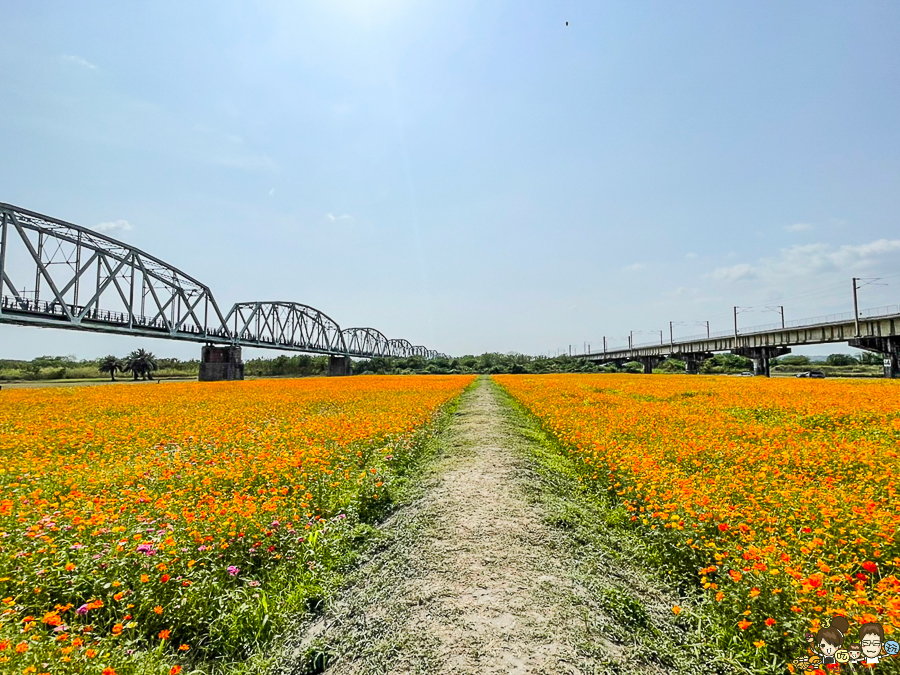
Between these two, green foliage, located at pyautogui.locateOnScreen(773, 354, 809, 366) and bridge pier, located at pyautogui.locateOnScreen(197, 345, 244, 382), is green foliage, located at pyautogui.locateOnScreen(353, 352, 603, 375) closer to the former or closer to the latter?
bridge pier, located at pyautogui.locateOnScreen(197, 345, 244, 382)

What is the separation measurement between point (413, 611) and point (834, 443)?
9328 millimetres

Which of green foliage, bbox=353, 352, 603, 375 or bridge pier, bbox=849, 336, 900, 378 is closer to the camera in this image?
bridge pier, bbox=849, 336, 900, 378

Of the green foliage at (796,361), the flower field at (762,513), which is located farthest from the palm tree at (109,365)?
the green foliage at (796,361)

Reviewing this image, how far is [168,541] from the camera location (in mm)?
3965

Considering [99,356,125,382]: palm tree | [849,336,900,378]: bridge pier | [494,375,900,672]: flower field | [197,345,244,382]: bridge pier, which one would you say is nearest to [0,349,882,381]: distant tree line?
[99,356,125,382]: palm tree

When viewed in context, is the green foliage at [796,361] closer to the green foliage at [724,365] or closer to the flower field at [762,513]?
the green foliage at [724,365]

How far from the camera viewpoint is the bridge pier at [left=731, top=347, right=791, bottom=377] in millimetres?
59406

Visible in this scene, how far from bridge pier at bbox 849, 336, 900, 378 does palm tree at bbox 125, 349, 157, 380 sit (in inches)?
4750

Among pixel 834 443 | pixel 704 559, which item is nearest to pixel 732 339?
pixel 834 443

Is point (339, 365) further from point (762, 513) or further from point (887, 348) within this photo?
point (762, 513)

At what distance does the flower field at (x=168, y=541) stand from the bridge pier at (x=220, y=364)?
57.4 meters

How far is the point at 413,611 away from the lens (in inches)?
144

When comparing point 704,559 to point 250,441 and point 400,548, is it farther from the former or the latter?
point 250,441

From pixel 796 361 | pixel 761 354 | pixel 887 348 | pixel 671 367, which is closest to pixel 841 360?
pixel 796 361
